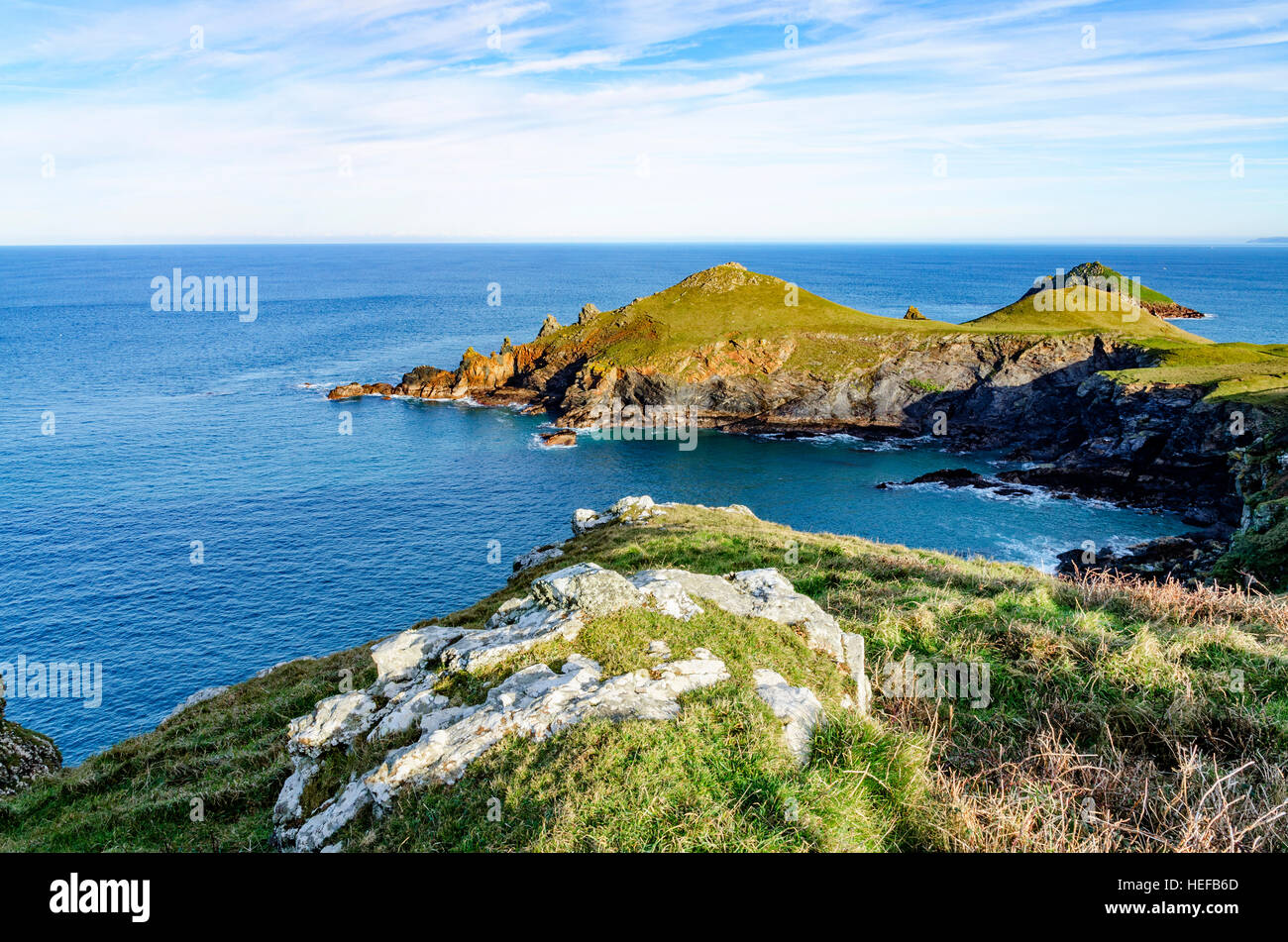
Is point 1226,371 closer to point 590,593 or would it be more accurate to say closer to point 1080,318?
point 1080,318

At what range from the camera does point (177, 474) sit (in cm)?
7325

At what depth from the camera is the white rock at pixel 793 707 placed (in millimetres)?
9008

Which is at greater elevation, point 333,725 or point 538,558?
point 333,725

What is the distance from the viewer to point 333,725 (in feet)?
39.3

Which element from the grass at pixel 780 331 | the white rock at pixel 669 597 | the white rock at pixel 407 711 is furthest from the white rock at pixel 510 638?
the grass at pixel 780 331

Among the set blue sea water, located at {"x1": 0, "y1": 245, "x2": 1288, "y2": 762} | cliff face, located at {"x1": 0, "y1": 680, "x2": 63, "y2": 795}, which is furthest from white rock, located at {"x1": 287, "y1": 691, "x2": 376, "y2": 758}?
blue sea water, located at {"x1": 0, "y1": 245, "x2": 1288, "y2": 762}

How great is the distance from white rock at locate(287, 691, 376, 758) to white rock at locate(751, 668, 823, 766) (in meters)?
6.82

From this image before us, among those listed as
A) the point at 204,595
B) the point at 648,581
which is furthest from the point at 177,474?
the point at 648,581

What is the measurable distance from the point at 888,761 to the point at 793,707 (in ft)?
4.77

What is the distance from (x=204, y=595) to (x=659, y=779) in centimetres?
5411

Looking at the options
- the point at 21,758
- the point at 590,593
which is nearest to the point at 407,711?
the point at 590,593

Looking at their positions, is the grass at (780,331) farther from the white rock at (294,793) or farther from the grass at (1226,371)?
the white rock at (294,793)

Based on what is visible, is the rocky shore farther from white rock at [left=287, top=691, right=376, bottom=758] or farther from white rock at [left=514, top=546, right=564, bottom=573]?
white rock at [left=287, top=691, right=376, bottom=758]

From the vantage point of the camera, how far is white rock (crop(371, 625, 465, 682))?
549 inches
